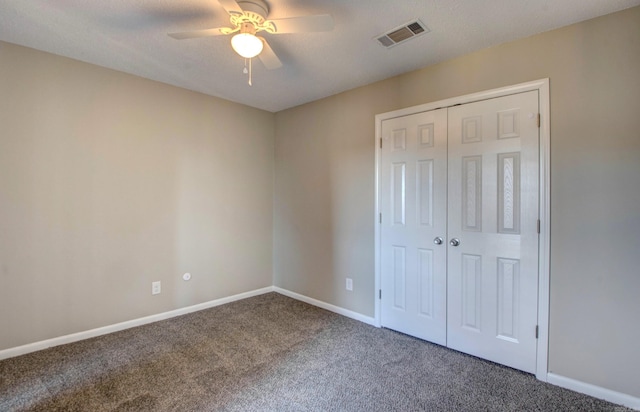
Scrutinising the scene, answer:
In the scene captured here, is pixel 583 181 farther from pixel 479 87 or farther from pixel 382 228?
pixel 382 228

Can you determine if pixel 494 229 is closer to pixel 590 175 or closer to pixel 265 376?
pixel 590 175

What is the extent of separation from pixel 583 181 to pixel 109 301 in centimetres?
401

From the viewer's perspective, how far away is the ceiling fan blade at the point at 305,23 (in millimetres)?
1650

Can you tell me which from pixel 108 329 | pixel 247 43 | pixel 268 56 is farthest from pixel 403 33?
pixel 108 329

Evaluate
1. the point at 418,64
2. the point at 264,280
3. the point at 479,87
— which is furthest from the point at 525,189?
the point at 264,280

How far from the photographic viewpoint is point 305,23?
1712 mm

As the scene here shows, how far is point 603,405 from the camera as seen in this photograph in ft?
6.17

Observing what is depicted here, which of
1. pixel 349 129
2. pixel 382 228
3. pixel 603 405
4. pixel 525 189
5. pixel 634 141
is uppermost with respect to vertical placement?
pixel 349 129

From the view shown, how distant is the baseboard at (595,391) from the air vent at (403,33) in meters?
2.61

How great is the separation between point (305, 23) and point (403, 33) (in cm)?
88

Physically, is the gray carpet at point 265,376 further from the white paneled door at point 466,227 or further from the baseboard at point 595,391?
the white paneled door at point 466,227

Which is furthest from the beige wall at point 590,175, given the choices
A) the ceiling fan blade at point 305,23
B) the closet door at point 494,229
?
the ceiling fan blade at point 305,23

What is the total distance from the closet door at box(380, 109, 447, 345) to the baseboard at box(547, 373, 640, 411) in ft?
2.59

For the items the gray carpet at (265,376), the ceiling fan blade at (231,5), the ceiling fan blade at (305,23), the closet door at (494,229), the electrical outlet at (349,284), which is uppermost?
the ceiling fan blade at (231,5)
